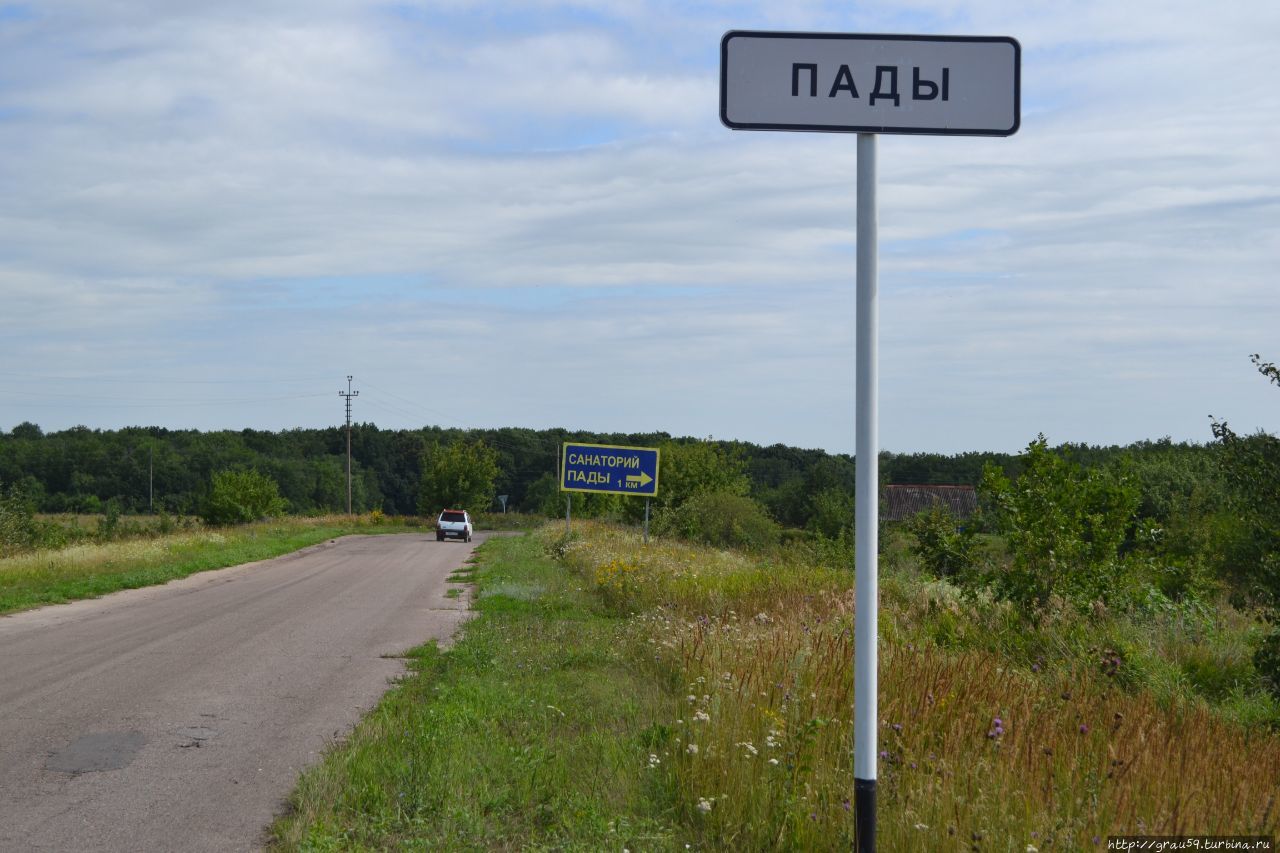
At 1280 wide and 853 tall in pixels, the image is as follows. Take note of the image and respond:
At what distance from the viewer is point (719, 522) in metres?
38.8

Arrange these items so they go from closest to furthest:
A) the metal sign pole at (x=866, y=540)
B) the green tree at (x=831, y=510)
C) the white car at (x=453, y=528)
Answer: the metal sign pole at (x=866, y=540) < the green tree at (x=831, y=510) < the white car at (x=453, y=528)

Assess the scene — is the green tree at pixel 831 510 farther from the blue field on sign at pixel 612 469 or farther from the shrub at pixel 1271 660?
the shrub at pixel 1271 660

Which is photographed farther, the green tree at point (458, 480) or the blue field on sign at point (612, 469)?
the green tree at point (458, 480)

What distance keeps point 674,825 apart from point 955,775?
1.32 metres

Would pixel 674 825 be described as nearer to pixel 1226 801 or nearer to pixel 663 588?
pixel 1226 801

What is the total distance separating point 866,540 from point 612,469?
25554 millimetres

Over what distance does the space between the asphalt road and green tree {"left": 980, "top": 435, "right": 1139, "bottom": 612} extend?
6394 mm

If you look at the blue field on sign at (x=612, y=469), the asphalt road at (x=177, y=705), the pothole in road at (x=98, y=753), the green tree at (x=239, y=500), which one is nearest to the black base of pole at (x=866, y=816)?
the asphalt road at (x=177, y=705)

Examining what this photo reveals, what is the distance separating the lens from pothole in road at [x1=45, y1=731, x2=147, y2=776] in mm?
6961

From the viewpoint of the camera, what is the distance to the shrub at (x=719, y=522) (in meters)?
38.0

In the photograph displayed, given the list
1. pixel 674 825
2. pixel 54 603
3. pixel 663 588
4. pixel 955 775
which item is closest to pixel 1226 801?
pixel 955 775

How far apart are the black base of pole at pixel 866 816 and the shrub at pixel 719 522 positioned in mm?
33898

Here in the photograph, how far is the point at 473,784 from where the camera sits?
6.07 meters

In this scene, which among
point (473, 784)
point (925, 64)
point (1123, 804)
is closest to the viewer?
point (925, 64)
